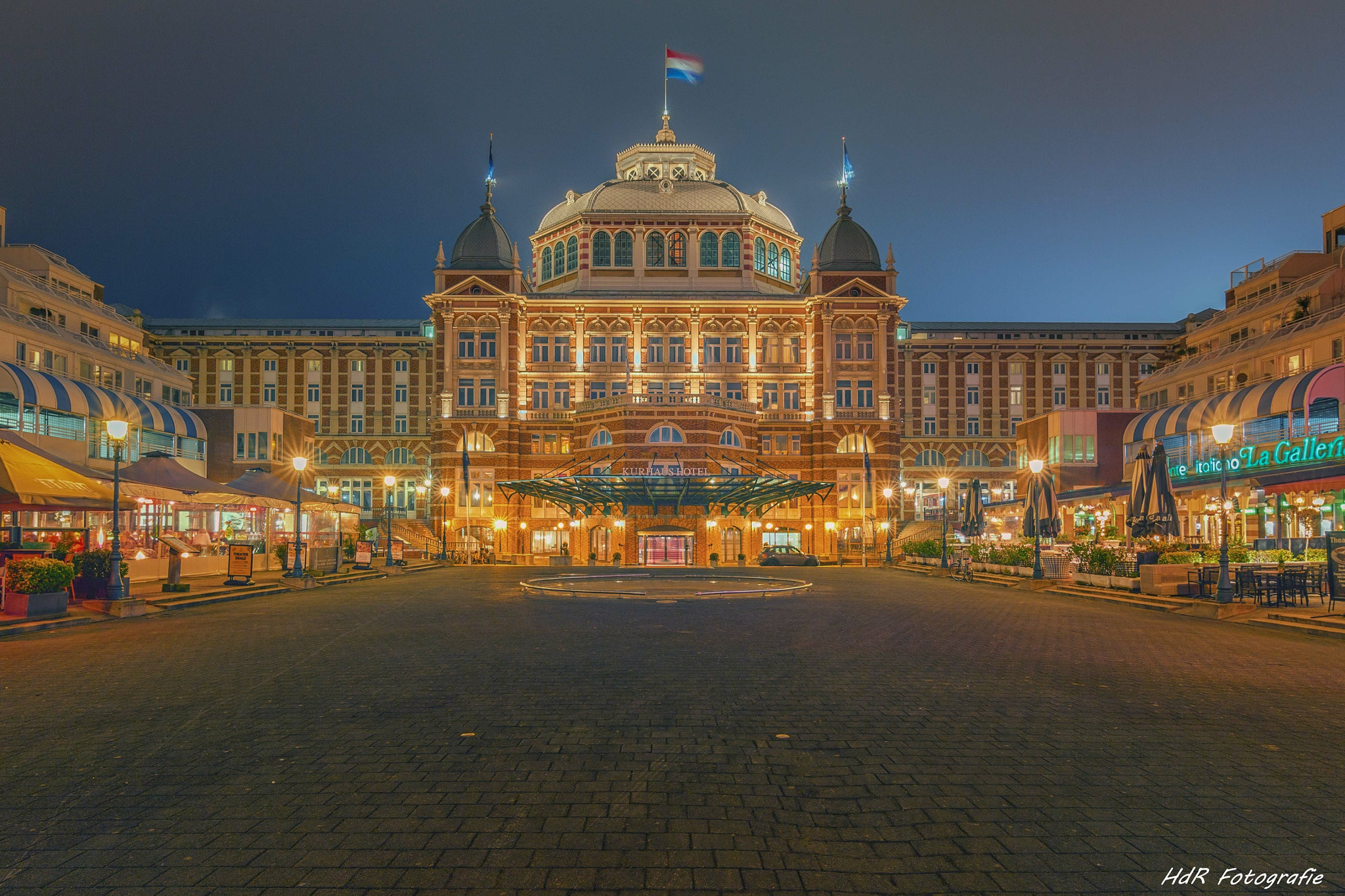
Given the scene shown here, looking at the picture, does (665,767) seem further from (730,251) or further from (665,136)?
(665,136)

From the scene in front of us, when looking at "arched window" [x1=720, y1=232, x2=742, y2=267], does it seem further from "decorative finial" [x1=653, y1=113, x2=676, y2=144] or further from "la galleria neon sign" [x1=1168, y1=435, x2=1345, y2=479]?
"la galleria neon sign" [x1=1168, y1=435, x2=1345, y2=479]

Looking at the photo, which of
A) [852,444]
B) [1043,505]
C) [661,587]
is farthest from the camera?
[852,444]

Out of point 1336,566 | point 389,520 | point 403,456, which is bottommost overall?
point 1336,566

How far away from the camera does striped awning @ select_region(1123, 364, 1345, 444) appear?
3784 cm

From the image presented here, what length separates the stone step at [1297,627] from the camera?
54.2ft

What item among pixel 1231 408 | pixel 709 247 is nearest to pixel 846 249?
pixel 709 247

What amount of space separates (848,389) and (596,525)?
22.5m

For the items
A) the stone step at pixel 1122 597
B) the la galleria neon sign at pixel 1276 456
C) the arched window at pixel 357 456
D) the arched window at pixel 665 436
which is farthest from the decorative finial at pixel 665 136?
the stone step at pixel 1122 597

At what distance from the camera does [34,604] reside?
18.7 metres

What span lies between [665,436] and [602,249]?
19.2 m

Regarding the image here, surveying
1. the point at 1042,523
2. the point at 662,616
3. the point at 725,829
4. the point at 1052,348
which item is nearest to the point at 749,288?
the point at 1052,348

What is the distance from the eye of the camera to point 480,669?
39.5 feet

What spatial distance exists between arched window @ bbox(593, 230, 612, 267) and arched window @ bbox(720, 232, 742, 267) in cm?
914

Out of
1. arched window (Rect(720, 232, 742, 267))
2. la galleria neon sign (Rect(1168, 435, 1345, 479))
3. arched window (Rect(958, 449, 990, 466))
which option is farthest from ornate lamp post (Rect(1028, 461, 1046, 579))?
arched window (Rect(958, 449, 990, 466))
